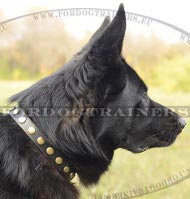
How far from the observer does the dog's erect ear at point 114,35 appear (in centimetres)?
188

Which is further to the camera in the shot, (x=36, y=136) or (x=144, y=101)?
(x=144, y=101)

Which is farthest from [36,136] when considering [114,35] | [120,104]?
[114,35]

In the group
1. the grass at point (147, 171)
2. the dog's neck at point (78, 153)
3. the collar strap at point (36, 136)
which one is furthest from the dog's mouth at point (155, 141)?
the collar strap at point (36, 136)

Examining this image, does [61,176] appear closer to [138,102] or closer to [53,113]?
[53,113]

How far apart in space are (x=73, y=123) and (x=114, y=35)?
0.61 meters

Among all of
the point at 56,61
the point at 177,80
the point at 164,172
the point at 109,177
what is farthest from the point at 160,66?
the point at 109,177

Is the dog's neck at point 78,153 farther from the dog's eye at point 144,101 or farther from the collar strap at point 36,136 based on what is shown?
the dog's eye at point 144,101

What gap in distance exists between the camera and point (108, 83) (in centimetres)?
224

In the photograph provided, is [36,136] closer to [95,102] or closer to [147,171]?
[95,102]

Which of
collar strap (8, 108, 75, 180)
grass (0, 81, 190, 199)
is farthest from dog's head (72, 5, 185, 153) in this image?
grass (0, 81, 190, 199)

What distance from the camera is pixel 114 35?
76.6 inches

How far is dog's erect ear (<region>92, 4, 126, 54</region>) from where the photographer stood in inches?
73.9

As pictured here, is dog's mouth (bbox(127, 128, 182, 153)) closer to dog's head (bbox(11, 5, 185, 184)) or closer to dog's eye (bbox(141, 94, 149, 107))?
dog's head (bbox(11, 5, 185, 184))

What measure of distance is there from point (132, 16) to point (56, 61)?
13.5 feet
